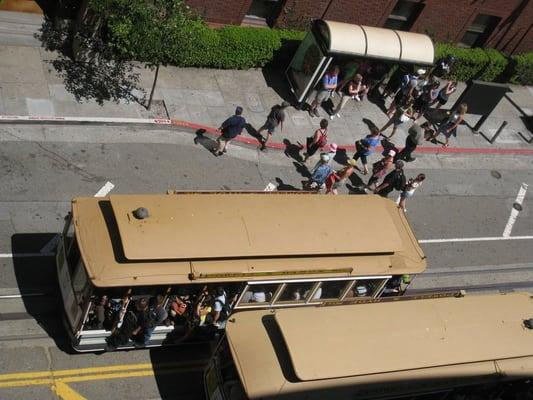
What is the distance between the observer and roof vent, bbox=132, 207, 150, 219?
40.0 feet

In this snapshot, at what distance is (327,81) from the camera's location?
21.8 m

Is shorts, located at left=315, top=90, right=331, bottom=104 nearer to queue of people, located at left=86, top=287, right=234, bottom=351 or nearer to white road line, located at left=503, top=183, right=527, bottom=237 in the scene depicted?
white road line, located at left=503, top=183, right=527, bottom=237

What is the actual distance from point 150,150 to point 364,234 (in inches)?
293

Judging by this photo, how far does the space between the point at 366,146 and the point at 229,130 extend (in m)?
4.40

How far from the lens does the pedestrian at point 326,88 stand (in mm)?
21812

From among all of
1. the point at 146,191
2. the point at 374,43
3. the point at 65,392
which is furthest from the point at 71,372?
the point at 374,43

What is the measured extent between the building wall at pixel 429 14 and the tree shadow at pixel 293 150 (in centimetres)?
538

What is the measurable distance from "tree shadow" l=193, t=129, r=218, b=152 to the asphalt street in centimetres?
7

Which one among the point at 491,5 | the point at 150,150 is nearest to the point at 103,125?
the point at 150,150

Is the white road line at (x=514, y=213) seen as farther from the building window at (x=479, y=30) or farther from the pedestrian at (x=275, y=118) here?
the pedestrian at (x=275, y=118)

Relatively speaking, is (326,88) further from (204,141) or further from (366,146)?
(204,141)

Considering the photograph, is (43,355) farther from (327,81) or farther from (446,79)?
(446,79)

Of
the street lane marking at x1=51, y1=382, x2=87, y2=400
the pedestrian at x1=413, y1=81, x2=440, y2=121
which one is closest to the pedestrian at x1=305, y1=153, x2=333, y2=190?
the pedestrian at x1=413, y1=81, x2=440, y2=121

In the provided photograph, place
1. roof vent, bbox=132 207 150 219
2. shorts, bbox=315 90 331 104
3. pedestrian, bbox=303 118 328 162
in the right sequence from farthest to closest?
shorts, bbox=315 90 331 104, pedestrian, bbox=303 118 328 162, roof vent, bbox=132 207 150 219
